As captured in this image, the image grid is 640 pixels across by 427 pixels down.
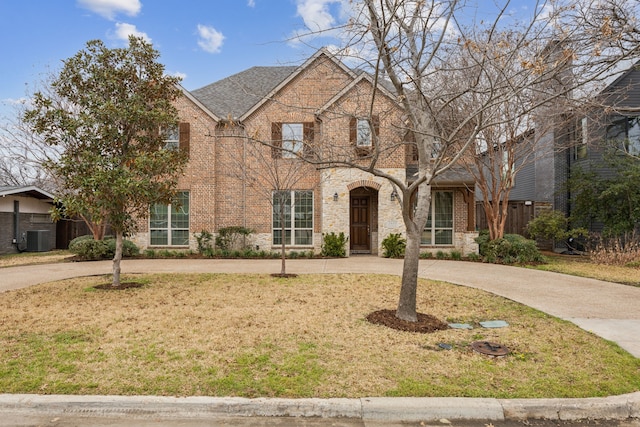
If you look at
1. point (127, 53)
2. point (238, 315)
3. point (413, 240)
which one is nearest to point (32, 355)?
point (238, 315)

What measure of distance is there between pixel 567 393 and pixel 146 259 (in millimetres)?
14053

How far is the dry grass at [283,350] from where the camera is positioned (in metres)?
3.85

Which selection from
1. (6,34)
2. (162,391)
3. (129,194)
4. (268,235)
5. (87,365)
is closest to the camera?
(162,391)

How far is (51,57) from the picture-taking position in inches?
691

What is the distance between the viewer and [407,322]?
5.99 metres

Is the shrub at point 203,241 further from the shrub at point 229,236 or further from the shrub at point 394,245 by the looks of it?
the shrub at point 394,245

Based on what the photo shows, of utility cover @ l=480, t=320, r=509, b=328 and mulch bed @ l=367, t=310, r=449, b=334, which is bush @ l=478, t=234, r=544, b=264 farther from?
mulch bed @ l=367, t=310, r=449, b=334

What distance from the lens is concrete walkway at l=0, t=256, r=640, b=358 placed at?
254 inches

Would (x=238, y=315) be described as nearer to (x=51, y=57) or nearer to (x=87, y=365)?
(x=87, y=365)

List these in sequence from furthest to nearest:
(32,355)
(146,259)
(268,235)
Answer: (268,235), (146,259), (32,355)

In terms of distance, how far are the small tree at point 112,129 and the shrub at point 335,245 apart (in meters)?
7.12

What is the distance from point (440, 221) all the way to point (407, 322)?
34.3 feet

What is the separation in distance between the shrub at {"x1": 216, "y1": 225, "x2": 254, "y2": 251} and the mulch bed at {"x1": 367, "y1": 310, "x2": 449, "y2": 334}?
9.69m

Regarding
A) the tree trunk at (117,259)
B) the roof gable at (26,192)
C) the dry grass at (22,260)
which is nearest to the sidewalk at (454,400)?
the dry grass at (22,260)
